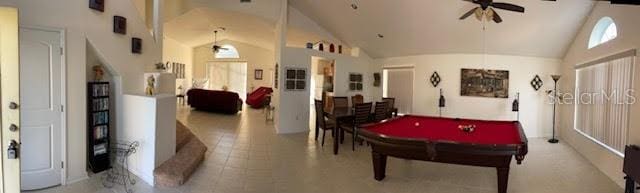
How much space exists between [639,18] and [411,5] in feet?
10.2

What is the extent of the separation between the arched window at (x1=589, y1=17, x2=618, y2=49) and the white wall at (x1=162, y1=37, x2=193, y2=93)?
11671 mm

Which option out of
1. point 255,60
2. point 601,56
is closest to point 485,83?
point 601,56

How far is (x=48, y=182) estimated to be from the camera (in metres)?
3.94

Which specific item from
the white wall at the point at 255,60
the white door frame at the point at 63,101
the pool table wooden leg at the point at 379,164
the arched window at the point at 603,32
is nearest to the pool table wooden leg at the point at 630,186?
the arched window at the point at 603,32

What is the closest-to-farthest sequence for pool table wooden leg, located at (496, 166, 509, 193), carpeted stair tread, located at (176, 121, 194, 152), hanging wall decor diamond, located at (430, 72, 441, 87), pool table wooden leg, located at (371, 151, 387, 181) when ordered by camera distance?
pool table wooden leg, located at (496, 166, 509, 193) < pool table wooden leg, located at (371, 151, 387, 181) < carpeted stair tread, located at (176, 121, 194, 152) < hanging wall decor diamond, located at (430, 72, 441, 87)

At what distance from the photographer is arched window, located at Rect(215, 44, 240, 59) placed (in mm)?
15250

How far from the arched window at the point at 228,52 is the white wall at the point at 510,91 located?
9.33 metres

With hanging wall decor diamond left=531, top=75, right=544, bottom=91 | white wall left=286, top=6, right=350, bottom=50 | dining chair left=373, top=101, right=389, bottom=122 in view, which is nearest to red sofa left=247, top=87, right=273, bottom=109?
white wall left=286, top=6, right=350, bottom=50

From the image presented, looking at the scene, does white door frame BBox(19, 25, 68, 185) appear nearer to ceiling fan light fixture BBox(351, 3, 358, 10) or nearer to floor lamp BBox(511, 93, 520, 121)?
ceiling fan light fixture BBox(351, 3, 358, 10)

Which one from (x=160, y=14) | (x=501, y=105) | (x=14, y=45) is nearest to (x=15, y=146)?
(x=14, y=45)

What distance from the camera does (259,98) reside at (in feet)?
44.3

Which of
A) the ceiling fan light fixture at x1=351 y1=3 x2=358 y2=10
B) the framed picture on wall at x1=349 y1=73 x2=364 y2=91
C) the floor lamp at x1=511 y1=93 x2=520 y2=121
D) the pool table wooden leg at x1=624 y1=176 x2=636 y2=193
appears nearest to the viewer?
the pool table wooden leg at x1=624 y1=176 x2=636 y2=193

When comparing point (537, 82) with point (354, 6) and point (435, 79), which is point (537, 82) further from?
point (354, 6)

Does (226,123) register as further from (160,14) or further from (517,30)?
(517,30)
